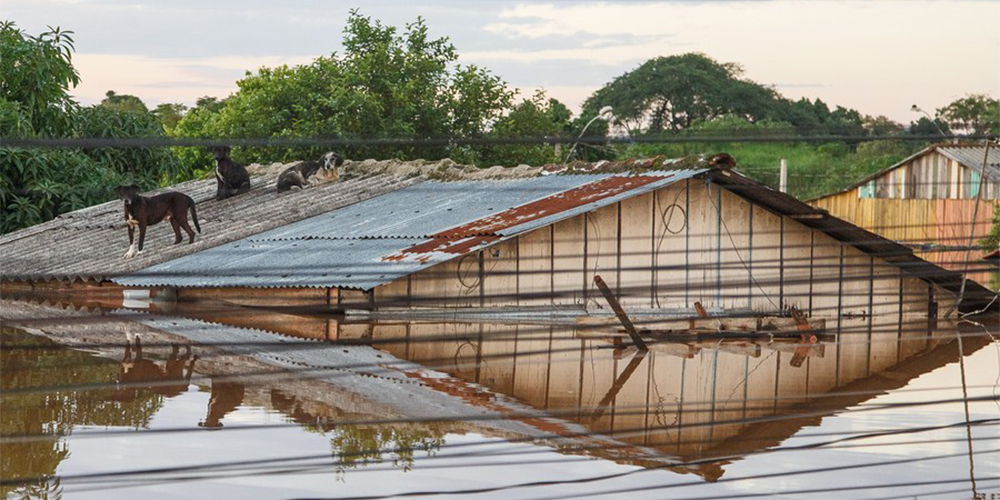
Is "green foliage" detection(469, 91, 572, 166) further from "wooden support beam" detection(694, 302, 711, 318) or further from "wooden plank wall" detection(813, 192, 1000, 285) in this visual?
"wooden support beam" detection(694, 302, 711, 318)

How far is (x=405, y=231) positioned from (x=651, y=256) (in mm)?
2887

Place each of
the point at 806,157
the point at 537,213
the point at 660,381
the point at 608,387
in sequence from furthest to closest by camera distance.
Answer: the point at 806,157
the point at 537,213
the point at 660,381
the point at 608,387

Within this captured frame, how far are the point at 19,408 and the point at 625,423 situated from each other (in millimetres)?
4912

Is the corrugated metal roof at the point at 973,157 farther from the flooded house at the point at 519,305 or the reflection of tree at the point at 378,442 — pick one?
the reflection of tree at the point at 378,442

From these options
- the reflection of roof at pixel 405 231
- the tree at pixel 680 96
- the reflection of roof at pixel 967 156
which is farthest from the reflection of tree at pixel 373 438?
the tree at pixel 680 96

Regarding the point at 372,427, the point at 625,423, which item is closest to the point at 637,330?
the point at 625,423

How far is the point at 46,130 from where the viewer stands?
21.1 metres

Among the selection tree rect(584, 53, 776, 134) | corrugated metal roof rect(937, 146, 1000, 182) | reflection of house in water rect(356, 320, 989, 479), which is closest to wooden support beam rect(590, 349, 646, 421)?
reflection of house in water rect(356, 320, 989, 479)

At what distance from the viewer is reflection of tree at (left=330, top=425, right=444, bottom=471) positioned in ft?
28.8

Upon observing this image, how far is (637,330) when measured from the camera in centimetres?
1468

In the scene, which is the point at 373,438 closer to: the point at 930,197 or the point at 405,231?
the point at 405,231

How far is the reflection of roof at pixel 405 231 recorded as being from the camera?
13.1m

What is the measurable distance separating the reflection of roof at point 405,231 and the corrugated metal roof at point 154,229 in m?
0.25

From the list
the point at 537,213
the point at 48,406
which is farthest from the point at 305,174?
the point at 48,406
